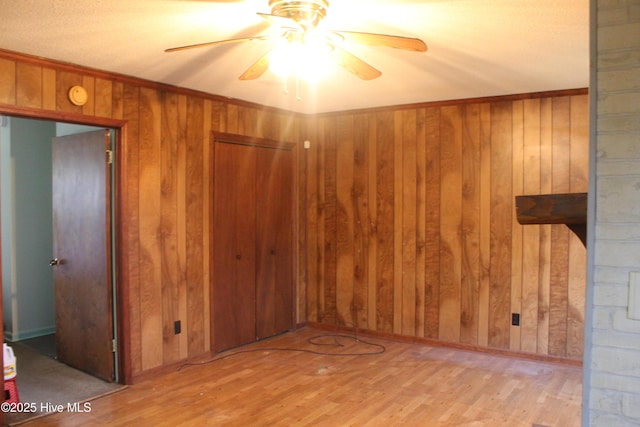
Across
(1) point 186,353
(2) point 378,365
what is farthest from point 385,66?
(1) point 186,353

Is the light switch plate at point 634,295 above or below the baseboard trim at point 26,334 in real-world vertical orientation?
above

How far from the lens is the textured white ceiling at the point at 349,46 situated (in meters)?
2.35

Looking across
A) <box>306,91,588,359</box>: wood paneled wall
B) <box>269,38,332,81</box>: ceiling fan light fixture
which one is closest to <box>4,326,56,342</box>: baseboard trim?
<box>306,91,588,359</box>: wood paneled wall

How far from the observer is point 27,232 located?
510cm

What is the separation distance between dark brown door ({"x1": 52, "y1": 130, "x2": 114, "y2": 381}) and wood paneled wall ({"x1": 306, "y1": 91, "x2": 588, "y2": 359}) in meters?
2.28

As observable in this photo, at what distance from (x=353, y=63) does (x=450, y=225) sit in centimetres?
254

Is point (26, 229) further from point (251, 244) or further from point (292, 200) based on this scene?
point (292, 200)

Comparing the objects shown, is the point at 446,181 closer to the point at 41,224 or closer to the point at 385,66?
the point at 385,66

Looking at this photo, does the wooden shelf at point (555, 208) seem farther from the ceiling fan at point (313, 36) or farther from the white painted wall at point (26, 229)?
the white painted wall at point (26, 229)

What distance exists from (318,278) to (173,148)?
7.30 feet

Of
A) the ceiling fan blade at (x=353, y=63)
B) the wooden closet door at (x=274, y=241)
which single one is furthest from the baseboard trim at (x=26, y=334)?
the ceiling fan blade at (x=353, y=63)

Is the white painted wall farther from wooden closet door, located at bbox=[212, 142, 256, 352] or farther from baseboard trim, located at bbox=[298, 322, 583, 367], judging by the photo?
baseboard trim, located at bbox=[298, 322, 583, 367]

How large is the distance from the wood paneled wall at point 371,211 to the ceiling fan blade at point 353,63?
75.3 inches

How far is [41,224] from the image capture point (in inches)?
204
